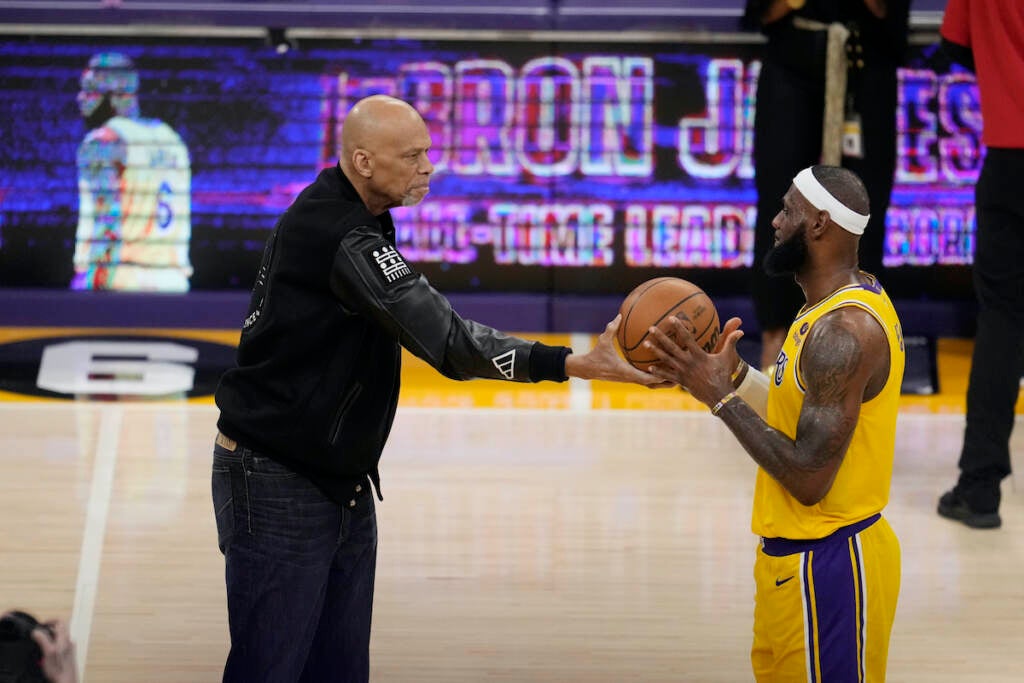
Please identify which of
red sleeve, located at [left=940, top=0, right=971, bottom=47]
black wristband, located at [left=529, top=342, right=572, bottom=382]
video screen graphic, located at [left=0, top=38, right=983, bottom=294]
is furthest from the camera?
video screen graphic, located at [left=0, top=38, right=983, bottom=294]

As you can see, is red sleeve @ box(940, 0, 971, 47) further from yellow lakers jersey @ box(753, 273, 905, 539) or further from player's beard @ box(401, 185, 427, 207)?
player's beard @ box(401, 185, 427, 207)

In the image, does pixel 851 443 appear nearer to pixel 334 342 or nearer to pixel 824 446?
pixel 824 446

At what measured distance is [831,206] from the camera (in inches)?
141

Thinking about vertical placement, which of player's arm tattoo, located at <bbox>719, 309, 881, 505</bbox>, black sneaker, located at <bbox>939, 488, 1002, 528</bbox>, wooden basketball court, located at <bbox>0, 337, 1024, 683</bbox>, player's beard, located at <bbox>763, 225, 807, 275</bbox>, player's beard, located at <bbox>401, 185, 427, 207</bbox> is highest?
player's beard, located at <bbox>401, 185, 427, 207</bbox>

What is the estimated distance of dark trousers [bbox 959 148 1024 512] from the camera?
19.2ft

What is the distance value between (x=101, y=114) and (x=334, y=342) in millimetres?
5931

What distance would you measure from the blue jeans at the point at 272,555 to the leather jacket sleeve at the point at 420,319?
1.51 feet

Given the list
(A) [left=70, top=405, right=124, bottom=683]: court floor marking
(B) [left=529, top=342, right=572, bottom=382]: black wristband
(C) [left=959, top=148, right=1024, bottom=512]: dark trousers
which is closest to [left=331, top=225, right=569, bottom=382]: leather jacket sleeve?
(B) [left=529, top=342, right=572, bottom=382]: black wristband

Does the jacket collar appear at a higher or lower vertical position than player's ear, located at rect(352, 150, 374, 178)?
lower

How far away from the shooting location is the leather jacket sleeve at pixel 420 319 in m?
3.33

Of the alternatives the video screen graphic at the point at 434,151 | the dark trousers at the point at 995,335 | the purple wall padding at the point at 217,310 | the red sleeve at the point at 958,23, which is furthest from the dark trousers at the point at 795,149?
the dark trousers at the point at 995,335

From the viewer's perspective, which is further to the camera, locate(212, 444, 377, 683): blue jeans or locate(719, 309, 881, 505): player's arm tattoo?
locate(212, 444, 377, 683): blue jeans

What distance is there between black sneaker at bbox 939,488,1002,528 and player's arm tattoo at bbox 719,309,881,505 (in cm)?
285

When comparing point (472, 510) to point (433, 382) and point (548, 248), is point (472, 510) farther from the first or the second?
point (548, 248)
